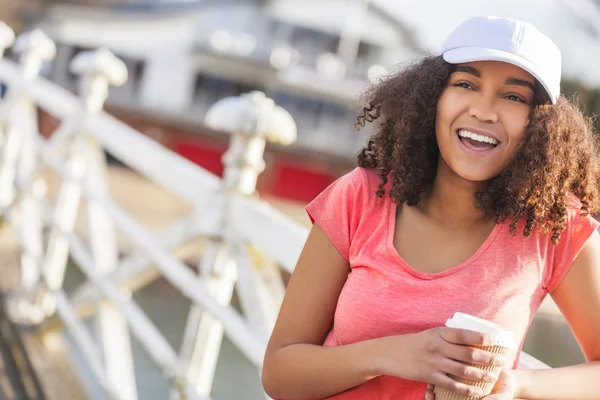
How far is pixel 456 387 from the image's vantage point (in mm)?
1018

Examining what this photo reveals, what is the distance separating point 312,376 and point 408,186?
306mm

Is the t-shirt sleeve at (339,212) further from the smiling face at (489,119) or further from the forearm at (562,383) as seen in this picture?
the forearm at (562,383)

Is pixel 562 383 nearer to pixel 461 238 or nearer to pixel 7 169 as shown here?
pixel 461 238

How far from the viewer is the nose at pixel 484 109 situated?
3.81 ft

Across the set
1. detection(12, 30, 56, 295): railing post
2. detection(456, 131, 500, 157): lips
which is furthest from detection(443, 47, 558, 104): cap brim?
detection(12, 30, 56, 295): railing post

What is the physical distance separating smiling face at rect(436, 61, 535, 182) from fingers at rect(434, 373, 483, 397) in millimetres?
297

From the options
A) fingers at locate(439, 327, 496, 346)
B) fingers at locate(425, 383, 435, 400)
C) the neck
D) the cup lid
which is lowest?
fingers at locate(425, 383, 435, 400)

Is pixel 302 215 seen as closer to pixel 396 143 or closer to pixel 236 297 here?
pixel 236 297

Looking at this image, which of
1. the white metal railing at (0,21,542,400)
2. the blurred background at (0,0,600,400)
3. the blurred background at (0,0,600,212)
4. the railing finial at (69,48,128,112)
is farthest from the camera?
the blurred background at (0,0,600,212)

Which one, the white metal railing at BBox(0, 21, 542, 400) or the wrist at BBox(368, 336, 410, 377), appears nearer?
the wrist at BBox(368, 336, 410, 377)

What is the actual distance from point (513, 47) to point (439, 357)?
1.40 ft

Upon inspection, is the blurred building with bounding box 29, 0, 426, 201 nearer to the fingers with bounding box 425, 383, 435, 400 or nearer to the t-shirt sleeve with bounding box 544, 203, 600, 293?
the t-shirt sleeve with bounding box 544, 203, 600, 293

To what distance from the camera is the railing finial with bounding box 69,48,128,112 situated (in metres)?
3.37

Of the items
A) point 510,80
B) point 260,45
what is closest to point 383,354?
point 510,80
